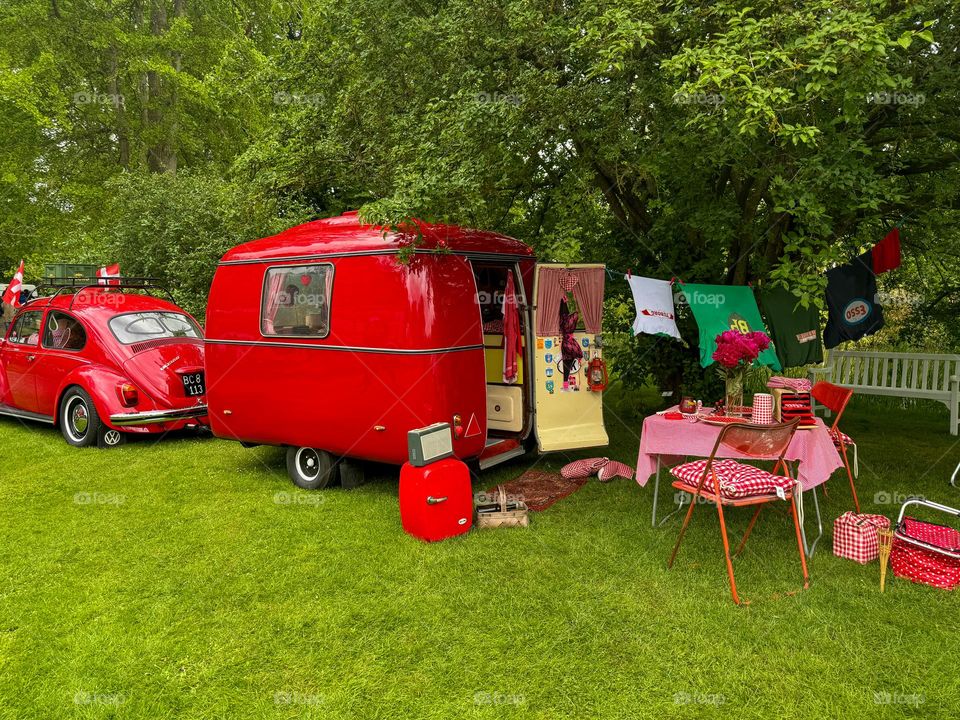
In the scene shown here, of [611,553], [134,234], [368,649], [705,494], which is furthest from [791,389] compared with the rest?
[134,234]

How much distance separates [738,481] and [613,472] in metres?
2.46

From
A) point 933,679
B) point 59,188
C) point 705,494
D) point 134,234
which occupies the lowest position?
point 933,679

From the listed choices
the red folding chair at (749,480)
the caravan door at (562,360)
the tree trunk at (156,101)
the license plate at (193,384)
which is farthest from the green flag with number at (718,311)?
the tree trunk at (156,101)

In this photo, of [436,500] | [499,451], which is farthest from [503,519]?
[499,451]

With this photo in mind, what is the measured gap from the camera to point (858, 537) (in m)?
4.61

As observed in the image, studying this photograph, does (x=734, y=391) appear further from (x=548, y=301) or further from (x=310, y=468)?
(x=310, y=468)

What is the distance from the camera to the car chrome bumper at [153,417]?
26.4 feet

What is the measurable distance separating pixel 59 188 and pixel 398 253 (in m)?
17.9

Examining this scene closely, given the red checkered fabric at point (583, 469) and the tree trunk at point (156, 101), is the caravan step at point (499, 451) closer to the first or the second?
the red checkered fabric at point (583, 469)

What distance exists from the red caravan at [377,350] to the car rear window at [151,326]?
89.0 inches

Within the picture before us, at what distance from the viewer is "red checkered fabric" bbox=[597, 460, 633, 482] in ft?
21.8

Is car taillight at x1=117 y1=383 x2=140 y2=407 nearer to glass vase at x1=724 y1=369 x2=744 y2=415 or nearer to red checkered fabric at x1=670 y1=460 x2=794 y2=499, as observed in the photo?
red checkered fabric at x1=670 y1=460 x2=794 y2=499

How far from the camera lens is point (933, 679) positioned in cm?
329

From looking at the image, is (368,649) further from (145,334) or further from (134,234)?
(134,234)
